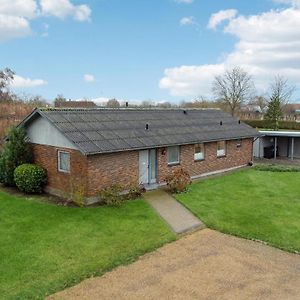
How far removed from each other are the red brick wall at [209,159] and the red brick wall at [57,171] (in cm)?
463

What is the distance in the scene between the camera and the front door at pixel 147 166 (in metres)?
18.7

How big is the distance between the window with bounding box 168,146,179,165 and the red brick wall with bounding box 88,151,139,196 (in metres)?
2.60

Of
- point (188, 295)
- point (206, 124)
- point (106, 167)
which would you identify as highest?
point (206, 124)

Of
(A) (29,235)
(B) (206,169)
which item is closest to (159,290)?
(A) (29,235)

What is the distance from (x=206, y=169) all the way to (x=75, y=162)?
9.14 metres

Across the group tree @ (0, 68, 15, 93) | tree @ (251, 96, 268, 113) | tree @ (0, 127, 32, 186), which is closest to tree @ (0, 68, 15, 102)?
tree @ (0, 68, 15, 93)

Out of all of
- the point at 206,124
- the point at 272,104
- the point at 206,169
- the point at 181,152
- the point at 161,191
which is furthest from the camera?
the point at 272,104

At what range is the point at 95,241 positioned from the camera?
12578 mm

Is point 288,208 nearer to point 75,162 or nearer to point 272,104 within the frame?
point 75,162

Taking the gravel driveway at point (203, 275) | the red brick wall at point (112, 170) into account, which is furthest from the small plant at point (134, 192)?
the gravel driveway at point (203, 275)

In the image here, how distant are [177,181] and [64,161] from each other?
5552mm

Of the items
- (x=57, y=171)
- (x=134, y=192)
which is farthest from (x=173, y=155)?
(x=57, y=171)

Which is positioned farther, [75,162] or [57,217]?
[75,162]

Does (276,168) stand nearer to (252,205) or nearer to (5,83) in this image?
(252,205)
